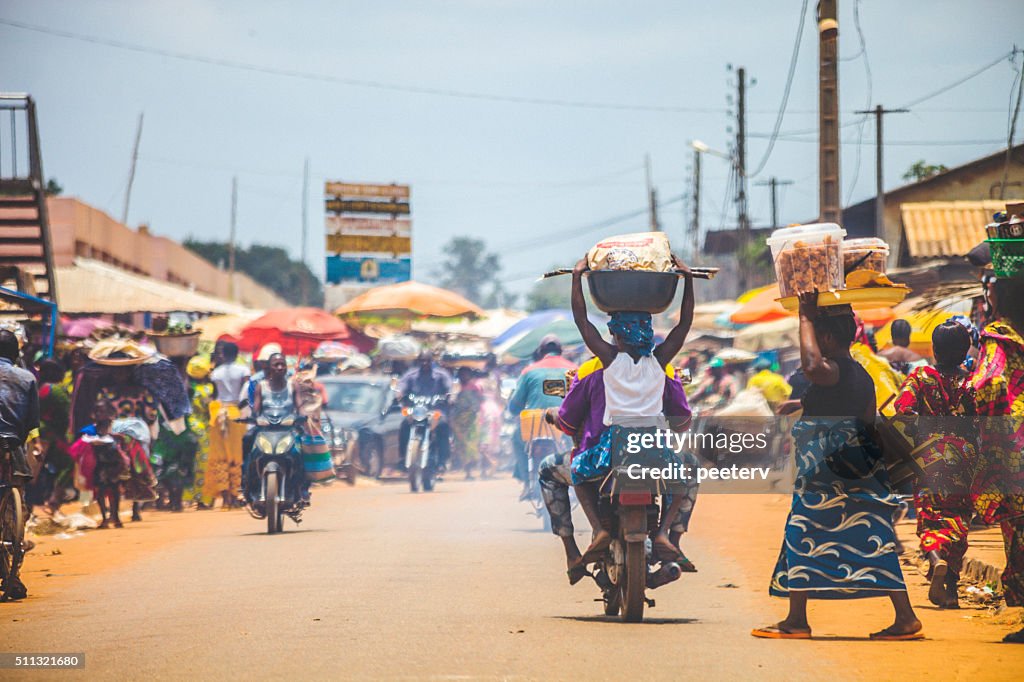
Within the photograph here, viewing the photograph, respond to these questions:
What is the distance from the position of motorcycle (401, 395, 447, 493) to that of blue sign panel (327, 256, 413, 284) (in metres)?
28.7

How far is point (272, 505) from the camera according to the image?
15.0 metres

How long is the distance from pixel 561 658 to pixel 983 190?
31.9m

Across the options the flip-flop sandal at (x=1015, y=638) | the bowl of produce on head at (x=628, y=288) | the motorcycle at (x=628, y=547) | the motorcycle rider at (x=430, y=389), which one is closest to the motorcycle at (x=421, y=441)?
the motorcycle rider at (x=430, y=389)

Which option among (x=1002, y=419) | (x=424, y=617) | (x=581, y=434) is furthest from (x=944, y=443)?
(x=424, y=617)

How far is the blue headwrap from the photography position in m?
8.83

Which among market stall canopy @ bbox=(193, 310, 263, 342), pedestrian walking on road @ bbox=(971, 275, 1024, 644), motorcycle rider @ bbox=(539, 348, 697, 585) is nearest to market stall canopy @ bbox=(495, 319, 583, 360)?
market stall canopy @ bbox=(193, 310, 263, 342)

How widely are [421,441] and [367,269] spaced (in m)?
29.5

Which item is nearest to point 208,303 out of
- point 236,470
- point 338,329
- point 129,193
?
point 338,329

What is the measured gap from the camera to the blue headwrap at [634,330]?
29.0 feet

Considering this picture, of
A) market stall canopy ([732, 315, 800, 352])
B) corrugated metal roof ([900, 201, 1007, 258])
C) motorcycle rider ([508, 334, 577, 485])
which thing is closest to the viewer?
motorcycle rider ([508, 334, 577, 485])

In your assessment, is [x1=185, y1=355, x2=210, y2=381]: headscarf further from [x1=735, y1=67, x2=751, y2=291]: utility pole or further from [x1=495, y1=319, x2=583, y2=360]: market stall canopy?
[x1=735, y1=67, x2=751, y2=291]: utility pole

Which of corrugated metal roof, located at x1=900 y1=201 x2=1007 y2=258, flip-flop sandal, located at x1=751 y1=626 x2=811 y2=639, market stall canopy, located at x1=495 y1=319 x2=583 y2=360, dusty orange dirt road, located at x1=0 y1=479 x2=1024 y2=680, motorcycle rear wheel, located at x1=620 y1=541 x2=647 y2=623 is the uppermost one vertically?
corrugated metal roof, located at x1=900 y1=201 x2=1007 y2=258

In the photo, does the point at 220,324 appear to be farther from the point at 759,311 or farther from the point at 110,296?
the point at 759,311

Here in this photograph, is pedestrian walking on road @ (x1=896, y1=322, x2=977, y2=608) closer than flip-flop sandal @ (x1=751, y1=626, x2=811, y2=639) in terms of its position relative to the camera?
No
